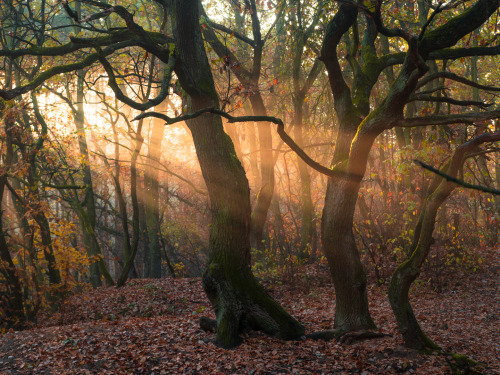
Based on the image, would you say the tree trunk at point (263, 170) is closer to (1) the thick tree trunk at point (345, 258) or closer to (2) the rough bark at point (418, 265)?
(1) the thick tree trunk at point (345, 258)

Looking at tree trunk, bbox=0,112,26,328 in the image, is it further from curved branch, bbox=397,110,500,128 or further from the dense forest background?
curved branch, bbox=397,110,500,128

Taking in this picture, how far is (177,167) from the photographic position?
2345cm

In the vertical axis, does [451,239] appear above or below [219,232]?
below

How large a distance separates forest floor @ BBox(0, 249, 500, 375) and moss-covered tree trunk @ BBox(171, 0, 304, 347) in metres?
0.32

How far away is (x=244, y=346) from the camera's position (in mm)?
5895

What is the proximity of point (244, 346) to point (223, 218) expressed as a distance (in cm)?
190

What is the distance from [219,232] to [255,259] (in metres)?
7.63

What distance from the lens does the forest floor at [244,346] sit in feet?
17.5

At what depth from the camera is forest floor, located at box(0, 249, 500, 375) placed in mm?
5336

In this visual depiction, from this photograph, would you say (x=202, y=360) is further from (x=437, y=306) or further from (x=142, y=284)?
(x=142, y=284)

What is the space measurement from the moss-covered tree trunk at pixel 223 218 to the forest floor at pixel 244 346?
32 cm

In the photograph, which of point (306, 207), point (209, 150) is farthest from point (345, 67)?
point (209, 150)

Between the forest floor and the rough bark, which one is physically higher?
the rough bark

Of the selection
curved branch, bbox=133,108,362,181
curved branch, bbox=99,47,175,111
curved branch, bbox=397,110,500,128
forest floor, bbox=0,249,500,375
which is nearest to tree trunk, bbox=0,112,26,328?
forest floor, bbox=0,249,500,375
